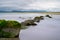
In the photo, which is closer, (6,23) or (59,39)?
(59,39)

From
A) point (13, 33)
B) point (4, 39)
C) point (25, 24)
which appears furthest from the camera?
Result: point (25, 24)

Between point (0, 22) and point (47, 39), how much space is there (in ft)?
5.00

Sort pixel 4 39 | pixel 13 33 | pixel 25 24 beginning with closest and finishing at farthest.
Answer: pixel 4 39 → pixel 13 33 → pixel 25 24

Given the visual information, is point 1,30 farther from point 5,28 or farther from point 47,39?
point 47,39

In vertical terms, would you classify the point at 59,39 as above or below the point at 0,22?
below

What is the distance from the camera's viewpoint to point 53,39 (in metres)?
5.55

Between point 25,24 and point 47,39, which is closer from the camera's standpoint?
point 47,39

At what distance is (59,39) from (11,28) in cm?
143

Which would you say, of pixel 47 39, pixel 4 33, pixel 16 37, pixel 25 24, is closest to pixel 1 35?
pixel 4 33

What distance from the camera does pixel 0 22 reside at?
5.88 meters

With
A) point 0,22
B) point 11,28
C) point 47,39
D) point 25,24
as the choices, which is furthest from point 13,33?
point 25,24

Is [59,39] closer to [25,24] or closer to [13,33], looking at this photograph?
[13,33]

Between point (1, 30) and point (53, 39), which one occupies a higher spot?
point (1, 30)

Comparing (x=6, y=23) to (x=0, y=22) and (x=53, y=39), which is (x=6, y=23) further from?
(x=53, y=39)
